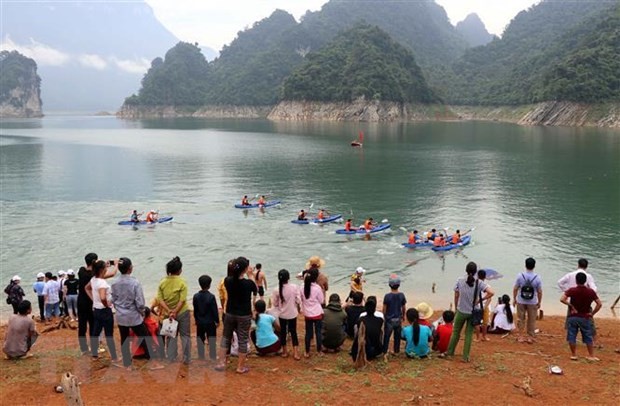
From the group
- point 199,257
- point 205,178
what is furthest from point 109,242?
point 205,178

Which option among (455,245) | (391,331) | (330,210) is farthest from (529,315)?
(330,210)

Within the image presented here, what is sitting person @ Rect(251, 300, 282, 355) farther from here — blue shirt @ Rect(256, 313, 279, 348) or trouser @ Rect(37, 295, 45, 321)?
trouser @ Rect(37, 295, 45, 321)

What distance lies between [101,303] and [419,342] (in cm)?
727

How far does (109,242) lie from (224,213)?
10.9m

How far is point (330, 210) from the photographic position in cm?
4488

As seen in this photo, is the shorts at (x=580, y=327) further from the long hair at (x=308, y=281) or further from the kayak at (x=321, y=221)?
the kayak at (x=321, y=221)

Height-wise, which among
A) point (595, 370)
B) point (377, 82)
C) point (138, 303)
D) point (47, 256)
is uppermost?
point (377, 82)

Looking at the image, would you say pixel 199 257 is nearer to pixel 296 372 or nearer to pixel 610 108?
pixel 296 372

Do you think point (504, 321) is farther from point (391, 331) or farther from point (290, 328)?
point (290, 328)

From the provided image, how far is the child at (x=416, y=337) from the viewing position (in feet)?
39.9

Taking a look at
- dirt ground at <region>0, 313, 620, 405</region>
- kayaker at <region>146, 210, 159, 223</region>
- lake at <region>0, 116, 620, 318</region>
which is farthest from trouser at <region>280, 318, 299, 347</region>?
kayaker at <region>146, 210, 159, 223</region>

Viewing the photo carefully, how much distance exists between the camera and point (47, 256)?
102 ft

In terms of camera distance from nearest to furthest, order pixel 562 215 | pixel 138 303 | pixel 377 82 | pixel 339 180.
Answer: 1. pixel 138 303
2. pixel 562 215
3. pixel 339 180
4. pixel 377 82

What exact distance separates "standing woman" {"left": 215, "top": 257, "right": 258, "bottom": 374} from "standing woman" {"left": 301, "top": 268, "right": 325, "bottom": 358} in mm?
1433
